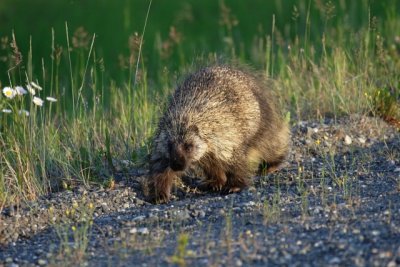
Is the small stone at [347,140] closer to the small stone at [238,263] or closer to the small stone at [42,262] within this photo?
the small stone at [238,263]

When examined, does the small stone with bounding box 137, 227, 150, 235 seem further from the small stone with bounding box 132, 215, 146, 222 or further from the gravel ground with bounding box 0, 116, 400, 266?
the small stone with bounding box 132, 215, 146, 222

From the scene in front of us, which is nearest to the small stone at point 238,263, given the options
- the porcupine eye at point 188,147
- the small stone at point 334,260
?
the small stone at point 334,260

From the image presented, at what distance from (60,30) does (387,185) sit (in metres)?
13.9

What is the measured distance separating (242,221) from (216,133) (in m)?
1.60

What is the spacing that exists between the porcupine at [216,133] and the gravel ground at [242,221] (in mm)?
203

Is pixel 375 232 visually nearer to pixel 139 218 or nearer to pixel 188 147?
pixel 139 218

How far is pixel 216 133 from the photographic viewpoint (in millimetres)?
8344

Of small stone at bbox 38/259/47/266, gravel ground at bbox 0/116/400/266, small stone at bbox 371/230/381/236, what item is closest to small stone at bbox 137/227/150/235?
gravel ground at bbox 0/116/400/266

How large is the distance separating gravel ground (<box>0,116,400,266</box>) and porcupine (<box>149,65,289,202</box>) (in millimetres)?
203

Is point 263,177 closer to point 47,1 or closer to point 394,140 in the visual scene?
point 394,140

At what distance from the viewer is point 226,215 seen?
7066 millimetres

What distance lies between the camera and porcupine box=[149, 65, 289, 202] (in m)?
8.20

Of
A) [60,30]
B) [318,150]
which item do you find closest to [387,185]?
[318,150]

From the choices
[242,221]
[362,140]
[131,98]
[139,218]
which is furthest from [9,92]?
[362,140]
